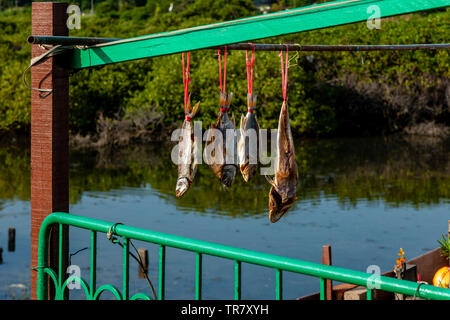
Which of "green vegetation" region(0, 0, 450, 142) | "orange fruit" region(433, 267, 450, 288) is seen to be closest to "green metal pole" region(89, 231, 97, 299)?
"orange fruit" region(433, 267, 450, 288)

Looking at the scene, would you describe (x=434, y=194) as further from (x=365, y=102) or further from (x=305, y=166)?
(x=365, y=102)

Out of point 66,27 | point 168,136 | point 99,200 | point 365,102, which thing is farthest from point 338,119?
point 66,27

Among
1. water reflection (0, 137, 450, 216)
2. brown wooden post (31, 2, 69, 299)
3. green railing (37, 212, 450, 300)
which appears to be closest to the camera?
green railing (37, 212, 450, 300)

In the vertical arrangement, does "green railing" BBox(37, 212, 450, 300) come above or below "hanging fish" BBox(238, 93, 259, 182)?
below

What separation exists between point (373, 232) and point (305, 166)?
24.1 feet

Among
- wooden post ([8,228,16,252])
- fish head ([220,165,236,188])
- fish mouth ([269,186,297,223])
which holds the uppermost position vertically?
fish head ([220,165,236,188])

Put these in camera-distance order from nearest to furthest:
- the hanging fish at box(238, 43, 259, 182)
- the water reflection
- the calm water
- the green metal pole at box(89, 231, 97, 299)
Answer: the green metal pole at box(89, 231, 97, 299), the hanging fish at box(238, 43, 259, 182), the calm water, the water reflection

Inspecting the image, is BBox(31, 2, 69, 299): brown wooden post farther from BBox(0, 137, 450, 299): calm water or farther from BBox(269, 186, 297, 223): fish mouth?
BBox(0, 137, 450, 299): calm water

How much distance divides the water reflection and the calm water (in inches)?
1.1

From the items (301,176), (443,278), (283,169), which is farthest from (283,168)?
(301,176)

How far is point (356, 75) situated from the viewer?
91.4 ft

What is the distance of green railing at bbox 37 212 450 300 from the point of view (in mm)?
2432

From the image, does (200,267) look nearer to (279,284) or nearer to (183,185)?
(279,284)

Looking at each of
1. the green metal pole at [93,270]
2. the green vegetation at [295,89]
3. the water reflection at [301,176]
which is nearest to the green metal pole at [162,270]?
the green metal pole at [93,270]
